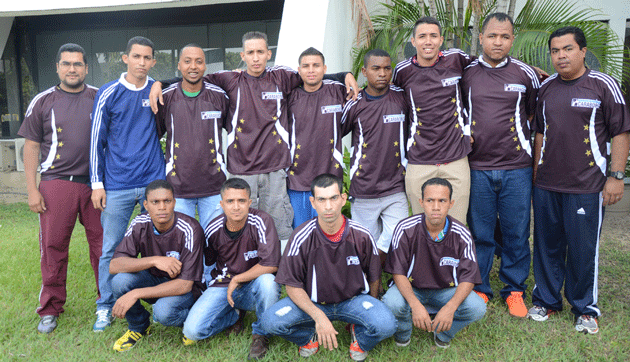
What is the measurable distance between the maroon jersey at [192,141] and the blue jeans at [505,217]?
2.10 metres

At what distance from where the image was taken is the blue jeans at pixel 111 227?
3.91 metres

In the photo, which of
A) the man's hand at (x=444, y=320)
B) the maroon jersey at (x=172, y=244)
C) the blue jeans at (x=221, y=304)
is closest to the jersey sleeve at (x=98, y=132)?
the maroon jersey at (x=172, y=244)

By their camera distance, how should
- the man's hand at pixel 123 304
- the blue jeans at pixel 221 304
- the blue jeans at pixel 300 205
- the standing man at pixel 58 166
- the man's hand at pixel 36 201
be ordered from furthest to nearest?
1. the blue jeans at pixel 300 205
2. the standing man at pixel 58 166
3. the man's hand at pixel 36 201
4. the blue jeans at pixel 221 304
5. the man's hand at pixel 123 304

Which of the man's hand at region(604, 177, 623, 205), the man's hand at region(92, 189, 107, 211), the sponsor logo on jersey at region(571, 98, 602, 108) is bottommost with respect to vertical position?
the man's hand at region(92, 189, 107, 211)

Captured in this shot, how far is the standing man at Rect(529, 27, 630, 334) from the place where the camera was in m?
3.58

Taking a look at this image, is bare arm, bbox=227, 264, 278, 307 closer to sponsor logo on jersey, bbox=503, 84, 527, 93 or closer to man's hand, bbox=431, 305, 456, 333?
man's hand, bbox=431, 305, 456, 333

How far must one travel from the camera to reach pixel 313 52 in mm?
4043

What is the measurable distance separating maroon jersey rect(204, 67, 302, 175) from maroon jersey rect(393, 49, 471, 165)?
105 cm

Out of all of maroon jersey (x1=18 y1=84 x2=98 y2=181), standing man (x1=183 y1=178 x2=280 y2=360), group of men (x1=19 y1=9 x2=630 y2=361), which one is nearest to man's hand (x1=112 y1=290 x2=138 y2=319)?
group of men (x1=19 y1=9 x2=630 y2=361)

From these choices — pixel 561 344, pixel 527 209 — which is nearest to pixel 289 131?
pixel 527 209

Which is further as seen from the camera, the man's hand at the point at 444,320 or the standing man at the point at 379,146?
the standing man at the point at 379,146

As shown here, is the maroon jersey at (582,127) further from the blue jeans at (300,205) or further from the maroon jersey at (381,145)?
the blue jeans at (300,205)

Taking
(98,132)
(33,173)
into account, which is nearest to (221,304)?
(98,132)

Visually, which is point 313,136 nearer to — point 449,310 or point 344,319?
point 344,319
